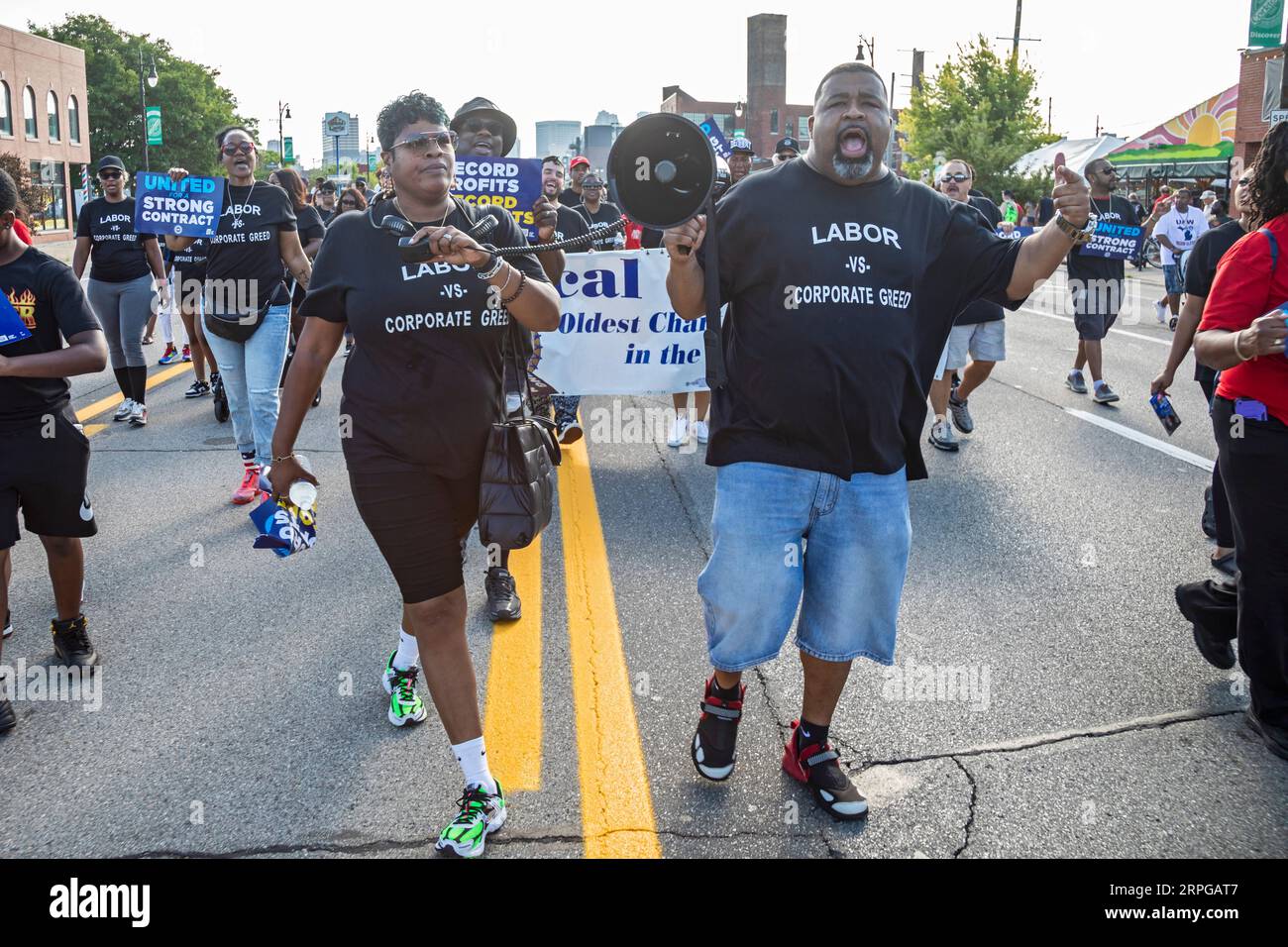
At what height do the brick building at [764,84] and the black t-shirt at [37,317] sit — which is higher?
the brick building at [764,84]

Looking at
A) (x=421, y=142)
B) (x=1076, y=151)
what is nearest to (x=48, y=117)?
(x=1076, y=151)

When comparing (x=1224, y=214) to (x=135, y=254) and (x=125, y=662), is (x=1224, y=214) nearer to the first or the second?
(x=135, y=254)

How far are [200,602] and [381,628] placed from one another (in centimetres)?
100

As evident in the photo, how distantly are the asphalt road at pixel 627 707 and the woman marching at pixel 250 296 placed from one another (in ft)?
1.80

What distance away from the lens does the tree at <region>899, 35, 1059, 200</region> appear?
44.9 m

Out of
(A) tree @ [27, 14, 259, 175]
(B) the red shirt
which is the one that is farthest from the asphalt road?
(A) tree @ [27, 14, 259, 175]

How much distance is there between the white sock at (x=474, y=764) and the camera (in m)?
3.10

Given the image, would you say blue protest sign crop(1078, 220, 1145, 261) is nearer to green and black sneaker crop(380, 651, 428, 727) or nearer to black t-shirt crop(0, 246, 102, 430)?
green and black sneaker crop(380, 651, 428, 727)

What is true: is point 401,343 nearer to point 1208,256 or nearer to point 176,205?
point 1208,256

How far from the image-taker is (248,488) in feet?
22.6

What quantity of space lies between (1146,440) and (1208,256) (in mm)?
3459

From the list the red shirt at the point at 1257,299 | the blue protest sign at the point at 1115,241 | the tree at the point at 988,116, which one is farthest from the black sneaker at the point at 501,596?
the tree at the point at 988,116

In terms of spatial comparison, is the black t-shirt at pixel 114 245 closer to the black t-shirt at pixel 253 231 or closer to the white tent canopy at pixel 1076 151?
the black t-shirt at pixel 253 231
